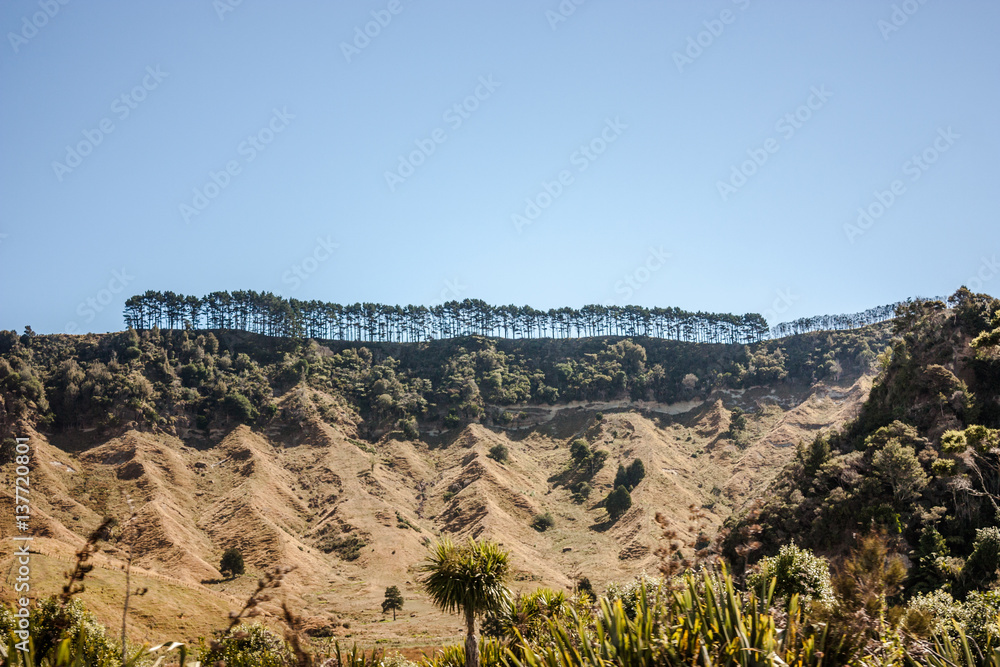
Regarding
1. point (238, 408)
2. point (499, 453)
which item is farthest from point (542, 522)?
point (238, 408)

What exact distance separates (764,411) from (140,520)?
3701 inches

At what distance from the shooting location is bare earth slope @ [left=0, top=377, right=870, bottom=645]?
53.8 m

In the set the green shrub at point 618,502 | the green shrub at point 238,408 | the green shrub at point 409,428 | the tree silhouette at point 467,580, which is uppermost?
the green shrub at point 238,408

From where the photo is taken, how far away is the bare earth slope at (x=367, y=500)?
53.8 meters

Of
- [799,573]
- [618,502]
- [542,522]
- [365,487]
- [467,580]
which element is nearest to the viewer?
[467,580]

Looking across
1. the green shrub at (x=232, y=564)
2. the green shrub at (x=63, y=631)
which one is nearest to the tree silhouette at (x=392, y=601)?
the green shrub at (x=232, y=564)

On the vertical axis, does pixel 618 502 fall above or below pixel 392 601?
above

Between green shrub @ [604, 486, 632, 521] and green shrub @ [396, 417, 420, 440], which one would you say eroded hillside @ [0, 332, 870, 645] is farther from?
green shrub @ [604, 486, 632, 521]

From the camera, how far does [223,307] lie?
114 metres

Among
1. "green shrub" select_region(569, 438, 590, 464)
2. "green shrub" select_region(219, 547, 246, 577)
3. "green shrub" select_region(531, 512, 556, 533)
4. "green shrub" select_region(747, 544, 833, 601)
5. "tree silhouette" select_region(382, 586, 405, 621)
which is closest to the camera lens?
"green shrub" select_region(747, 544, 833, 601)

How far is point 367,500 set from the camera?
3125 inches

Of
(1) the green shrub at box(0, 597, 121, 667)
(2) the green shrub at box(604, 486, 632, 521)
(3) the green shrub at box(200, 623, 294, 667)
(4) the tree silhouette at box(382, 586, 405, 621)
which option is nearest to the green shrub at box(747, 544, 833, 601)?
(3) the green shrub at box(200, 623, 294, 667)
